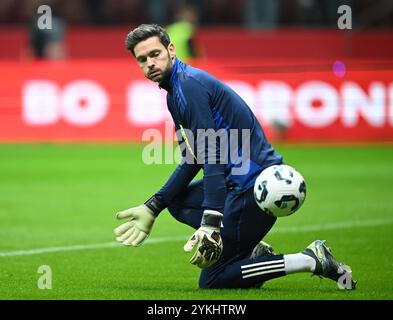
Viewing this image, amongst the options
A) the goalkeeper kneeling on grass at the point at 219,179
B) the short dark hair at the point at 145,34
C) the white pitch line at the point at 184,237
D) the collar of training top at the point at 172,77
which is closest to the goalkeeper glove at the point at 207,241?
the goalkeeper kneeling on grass at the point at 219,179

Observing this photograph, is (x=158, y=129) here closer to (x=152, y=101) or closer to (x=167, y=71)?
(x=152, y=101)

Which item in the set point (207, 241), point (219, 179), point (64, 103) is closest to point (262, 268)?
point (207, 241)

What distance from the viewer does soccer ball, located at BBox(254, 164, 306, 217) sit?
7.39 metres

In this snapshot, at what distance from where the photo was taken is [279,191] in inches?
290

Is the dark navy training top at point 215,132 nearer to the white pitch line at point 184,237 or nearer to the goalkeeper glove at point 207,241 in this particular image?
the goalkeeper glove at point 207,241

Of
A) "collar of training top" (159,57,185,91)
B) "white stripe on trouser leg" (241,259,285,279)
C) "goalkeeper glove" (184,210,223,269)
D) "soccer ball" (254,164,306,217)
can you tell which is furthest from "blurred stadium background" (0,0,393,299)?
"collar of training top" (159,57,185,91)

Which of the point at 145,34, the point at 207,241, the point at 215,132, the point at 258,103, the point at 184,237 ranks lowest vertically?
the point at 184,237

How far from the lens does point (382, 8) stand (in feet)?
87.8

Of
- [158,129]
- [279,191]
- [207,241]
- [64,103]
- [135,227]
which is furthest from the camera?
[64,103]

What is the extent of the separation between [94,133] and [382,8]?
9600 mm

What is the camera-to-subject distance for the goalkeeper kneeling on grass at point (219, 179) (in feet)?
23.9

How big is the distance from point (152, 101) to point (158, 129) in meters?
0.55

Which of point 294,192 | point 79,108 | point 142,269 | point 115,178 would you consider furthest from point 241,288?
point 79,108

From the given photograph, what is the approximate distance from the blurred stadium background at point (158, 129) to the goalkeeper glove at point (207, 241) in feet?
0.97
